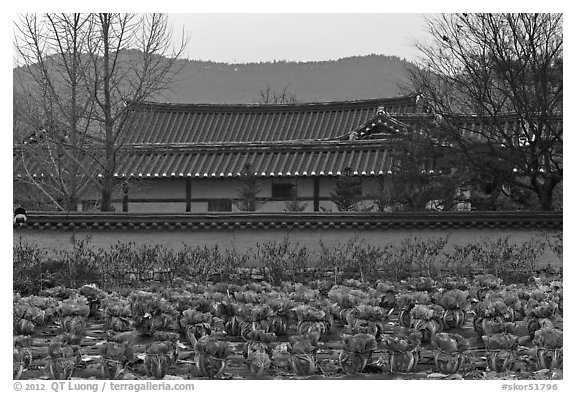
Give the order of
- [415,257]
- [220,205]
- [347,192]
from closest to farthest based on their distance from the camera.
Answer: [415,257] < [347,192] < [220,205]

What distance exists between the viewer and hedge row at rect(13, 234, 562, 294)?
44.5 ft

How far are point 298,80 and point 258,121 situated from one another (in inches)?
2016

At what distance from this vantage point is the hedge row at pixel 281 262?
534 inches

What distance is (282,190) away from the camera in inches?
936

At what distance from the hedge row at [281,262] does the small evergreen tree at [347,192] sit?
556cm

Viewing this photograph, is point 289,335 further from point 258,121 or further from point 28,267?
point 258,121

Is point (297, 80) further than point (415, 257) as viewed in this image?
Yes

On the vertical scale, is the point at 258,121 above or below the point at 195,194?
above

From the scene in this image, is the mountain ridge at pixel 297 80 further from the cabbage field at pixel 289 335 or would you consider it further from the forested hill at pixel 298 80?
the cabbage field at pixel 289 335

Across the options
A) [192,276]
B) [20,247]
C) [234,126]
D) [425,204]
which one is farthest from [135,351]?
[234,126]

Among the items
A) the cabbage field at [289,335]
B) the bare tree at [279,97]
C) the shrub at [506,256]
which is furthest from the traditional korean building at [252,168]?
the bare tree at [279,97]

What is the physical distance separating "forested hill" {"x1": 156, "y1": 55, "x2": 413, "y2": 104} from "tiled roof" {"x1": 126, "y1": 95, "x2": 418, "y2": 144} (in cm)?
4551

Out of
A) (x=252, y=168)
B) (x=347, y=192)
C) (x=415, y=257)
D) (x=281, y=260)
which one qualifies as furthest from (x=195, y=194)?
(x=415, y=257)

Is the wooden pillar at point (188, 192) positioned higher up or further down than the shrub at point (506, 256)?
higher up
